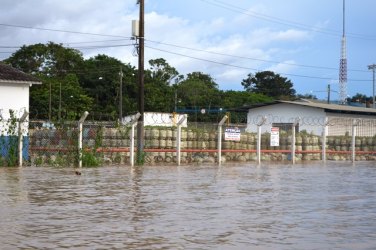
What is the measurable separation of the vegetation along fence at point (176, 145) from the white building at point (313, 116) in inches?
308

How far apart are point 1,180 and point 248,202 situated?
7586 mm

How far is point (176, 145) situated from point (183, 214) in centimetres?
1766

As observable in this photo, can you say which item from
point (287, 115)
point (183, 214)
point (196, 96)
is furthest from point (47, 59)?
point (183, 214)

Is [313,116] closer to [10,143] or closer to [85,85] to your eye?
[10,143]

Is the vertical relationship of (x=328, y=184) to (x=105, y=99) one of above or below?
below

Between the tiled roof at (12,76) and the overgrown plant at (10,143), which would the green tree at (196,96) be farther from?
the overgrown plant at (10,143)

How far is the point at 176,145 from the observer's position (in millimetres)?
28062

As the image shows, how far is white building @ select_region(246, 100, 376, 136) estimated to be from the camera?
151 ft

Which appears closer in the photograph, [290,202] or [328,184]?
[290,202]

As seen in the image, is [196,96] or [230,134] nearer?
[230,134]

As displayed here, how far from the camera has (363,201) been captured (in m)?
13.0

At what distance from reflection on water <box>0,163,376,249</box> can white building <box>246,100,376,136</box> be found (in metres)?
28.3

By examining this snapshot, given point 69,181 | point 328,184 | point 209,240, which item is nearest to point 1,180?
point 69,181

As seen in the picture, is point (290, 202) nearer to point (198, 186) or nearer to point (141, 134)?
point (198, 186)
